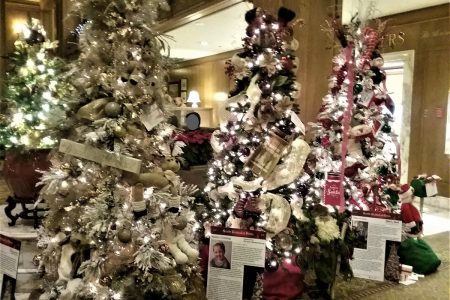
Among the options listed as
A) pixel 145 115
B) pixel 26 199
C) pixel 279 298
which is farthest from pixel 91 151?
pixel 26 199

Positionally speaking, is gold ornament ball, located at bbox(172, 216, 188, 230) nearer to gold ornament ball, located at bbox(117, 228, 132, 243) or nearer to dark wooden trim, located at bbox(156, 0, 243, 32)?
gold ornament ball, located at bbox(117, 228, 132, 243)

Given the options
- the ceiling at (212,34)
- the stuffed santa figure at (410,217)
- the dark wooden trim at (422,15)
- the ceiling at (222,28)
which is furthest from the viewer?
the ceiling at (212,34)

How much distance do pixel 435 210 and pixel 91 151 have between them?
5267mm

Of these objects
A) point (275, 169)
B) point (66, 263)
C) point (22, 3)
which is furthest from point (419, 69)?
point (22, 3)

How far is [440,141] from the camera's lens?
6.00m

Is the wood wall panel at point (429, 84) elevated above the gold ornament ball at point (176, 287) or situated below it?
above

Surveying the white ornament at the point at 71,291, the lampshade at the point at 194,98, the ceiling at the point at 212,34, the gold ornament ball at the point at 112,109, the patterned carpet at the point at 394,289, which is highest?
the ceiling at the point at 212,34

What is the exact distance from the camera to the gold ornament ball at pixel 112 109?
7.36ft

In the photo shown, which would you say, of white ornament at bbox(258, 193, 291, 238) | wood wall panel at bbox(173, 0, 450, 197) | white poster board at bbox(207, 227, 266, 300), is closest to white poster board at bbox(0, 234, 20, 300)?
white poster board at bbox(207, 227, 266, 300)

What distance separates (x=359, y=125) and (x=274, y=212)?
1293 millimetres

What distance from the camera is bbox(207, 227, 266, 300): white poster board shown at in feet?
8.32

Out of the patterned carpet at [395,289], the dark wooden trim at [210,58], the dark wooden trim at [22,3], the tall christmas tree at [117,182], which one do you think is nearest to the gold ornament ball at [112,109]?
the tall christmas tree at [117,182]

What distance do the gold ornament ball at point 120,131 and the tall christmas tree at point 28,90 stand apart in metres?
1.95

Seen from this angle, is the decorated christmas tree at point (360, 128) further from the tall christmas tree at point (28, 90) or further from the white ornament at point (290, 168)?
the tall christmas tree at point (28, 90)
